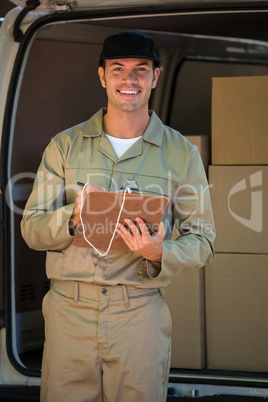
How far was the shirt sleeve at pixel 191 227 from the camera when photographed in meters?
2.20

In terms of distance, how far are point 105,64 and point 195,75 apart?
2376mm

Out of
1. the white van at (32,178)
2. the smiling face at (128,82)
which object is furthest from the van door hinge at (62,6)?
the smiling face at (128,82)

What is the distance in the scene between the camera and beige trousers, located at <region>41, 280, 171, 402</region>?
221cm

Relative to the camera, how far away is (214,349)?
329 cm

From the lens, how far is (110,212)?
2.02 metres

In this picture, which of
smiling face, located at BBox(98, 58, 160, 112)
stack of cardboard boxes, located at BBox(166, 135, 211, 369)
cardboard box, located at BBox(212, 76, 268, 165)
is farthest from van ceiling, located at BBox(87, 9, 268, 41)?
smiling face, located at BBox(98, 58, 160, 112)

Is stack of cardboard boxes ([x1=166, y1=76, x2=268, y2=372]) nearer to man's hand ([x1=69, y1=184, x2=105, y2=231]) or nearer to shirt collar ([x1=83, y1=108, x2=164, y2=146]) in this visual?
shirt collar ([x1=83, y1=108, x2=164, y2=146])

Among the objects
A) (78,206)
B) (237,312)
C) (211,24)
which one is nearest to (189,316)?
(237,312)

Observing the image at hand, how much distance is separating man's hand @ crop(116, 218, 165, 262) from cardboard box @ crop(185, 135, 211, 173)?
1278 mm

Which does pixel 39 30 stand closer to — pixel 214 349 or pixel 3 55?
pixel 3 55

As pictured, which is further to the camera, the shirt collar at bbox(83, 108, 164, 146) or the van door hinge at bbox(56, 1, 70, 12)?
the van door hinge at bbox(56, 1, 70, 12)

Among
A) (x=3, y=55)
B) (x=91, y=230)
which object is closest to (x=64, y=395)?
(x=91, y=230)

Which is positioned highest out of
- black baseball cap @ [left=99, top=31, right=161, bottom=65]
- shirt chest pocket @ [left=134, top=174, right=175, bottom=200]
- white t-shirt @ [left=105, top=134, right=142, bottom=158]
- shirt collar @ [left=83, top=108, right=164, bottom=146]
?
black baseball cap @ [left=99, top=31, right=161, bottom=65]

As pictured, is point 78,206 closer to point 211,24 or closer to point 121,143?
point 121,143
